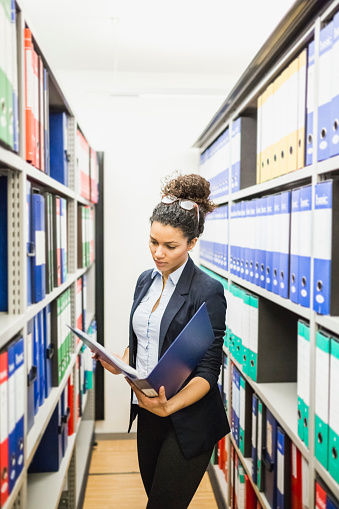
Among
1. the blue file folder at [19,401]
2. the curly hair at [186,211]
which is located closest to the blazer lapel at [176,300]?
the curly hair at [186,211]

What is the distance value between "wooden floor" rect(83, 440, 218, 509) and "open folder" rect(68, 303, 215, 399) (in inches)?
62.7

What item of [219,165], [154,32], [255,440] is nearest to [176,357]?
[255,440]

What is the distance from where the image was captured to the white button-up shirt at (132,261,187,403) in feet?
4.90

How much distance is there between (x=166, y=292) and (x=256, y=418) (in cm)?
68

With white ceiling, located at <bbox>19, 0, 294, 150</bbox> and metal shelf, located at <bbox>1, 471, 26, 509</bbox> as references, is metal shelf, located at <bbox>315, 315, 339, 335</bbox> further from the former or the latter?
white ceiling, located at <bbox>19, 0, 294, 150</bbox>

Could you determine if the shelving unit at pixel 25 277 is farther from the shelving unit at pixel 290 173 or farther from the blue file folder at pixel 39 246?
the shelving unit at pixel 290 173

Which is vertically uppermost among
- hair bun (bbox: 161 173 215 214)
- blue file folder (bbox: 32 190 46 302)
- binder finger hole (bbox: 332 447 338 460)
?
hair bun (bbox: 161 173 215 214)

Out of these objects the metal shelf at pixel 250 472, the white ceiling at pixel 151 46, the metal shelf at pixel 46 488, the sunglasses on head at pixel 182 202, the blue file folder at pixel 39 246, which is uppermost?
the white ceiling at pixel 151 46

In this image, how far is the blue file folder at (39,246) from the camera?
1.33 meters

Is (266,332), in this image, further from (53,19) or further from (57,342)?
(53,19)

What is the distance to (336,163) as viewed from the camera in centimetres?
107

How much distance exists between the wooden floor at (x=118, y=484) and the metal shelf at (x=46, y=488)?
0.81 m

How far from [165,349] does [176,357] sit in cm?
30

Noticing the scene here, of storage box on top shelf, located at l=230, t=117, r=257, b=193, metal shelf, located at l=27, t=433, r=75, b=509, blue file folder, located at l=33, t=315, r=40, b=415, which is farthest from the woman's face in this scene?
metal shelf, located at l=27, t=433, r=75, b=509
